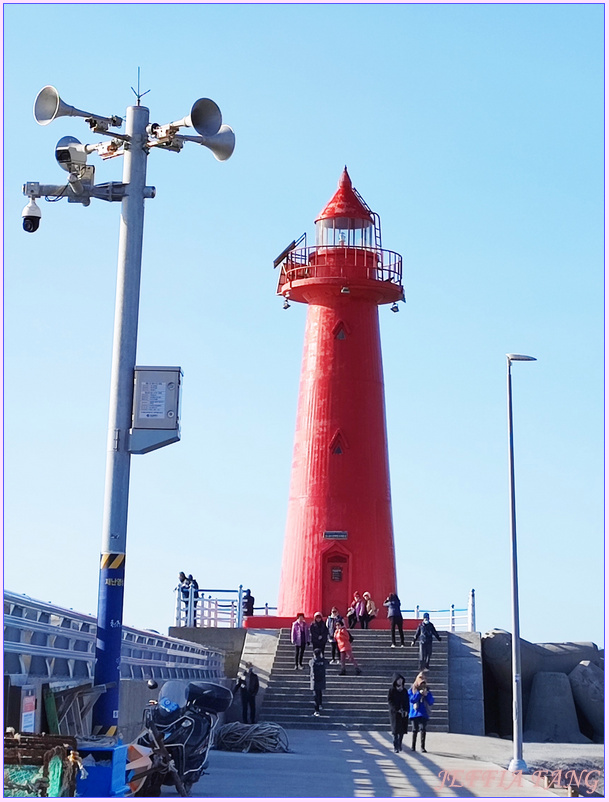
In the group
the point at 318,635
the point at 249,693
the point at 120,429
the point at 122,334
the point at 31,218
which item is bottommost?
the point at 249,693

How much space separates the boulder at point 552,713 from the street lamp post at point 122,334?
16.6m

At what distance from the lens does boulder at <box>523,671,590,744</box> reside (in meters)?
28.5

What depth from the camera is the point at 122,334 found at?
14.6 metres

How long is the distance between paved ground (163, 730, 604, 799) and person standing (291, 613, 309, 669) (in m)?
3.80

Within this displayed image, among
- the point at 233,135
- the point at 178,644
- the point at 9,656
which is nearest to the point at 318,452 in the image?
the point at 178,644

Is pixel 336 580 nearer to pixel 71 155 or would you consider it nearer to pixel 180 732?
pixel 180 732

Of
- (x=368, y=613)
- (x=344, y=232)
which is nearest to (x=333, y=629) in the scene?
(x=368, y=613)

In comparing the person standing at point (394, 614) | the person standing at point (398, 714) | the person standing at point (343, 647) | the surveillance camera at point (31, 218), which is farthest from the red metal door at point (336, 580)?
the surveillance camera at point (31, 218)

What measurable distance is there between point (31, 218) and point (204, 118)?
7.69 ft

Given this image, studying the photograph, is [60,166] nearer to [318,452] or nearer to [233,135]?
[233,135]

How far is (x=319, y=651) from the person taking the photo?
26.3m

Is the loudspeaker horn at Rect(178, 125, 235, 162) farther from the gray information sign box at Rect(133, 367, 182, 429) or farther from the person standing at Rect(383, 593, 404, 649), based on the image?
the person standing at Rect(383, 593, 404, 649)

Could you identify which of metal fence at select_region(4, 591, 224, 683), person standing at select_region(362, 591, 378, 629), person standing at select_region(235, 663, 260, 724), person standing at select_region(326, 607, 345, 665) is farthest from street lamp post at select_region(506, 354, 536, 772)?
person standing at select_region(362, 591, 378, 629)

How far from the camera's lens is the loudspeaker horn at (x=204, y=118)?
47.8 feet
